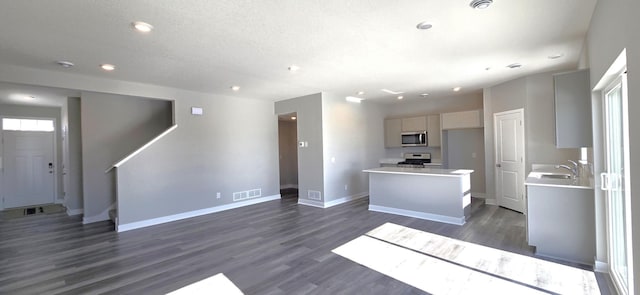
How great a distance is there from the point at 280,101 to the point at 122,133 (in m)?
3.38

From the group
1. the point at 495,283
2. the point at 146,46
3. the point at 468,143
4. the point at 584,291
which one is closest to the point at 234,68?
the point at 146,46

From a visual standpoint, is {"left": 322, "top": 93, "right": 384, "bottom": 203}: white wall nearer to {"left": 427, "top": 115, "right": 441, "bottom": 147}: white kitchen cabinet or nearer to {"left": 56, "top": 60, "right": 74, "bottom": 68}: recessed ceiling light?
{"left": 427, "top": 115, "right": 441, "bottom": 147}: white kitchen cabinet

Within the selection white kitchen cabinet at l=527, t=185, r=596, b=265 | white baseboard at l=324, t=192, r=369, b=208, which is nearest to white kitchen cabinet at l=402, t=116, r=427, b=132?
white baseboard at l=324, t=192, r=369, b=208

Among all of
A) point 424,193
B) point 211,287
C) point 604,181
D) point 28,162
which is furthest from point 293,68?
point 28,162

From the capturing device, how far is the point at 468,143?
22.6ft

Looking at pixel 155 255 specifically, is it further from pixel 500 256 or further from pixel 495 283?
pixel 500 256

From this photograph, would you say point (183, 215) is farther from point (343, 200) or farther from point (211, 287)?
point (343, 200)

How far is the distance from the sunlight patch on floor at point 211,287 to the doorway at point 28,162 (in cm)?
701

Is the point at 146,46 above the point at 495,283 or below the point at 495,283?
above

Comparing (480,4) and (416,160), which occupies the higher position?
(480,4)

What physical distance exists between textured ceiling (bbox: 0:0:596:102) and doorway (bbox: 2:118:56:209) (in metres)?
4.34

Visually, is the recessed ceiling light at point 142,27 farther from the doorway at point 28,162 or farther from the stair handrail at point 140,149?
the doorway at point 28,162

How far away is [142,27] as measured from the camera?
2.65 m

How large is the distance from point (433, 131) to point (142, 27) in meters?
6.35
